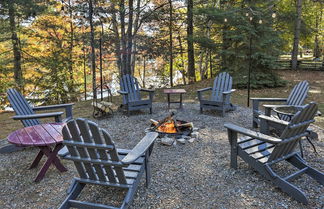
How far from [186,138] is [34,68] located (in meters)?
7.76

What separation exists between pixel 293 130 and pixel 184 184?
1.23 m

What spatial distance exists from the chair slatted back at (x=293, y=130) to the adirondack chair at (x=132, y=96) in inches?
128

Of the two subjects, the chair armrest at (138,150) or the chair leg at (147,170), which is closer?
the chair armrest at (138,150)

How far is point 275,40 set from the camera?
7.70 metres

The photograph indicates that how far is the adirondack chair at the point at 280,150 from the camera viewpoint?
7.22ft

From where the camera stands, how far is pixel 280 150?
2324 millimetres

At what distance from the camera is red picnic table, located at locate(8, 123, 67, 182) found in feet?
8.13

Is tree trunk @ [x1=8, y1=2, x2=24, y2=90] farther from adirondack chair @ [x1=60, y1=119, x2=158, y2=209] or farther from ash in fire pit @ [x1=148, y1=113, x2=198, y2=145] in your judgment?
adirondack chair @ [x1=60, y1=119, x2=158, y2=209]

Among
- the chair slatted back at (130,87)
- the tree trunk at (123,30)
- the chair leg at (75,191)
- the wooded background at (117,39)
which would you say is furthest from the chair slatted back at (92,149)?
the wooded background at (117,39)

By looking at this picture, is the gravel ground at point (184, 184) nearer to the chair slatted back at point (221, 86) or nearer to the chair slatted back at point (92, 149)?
the chair slatted back at point (92, 149)

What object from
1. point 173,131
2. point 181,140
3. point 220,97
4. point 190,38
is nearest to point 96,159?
point 181,140

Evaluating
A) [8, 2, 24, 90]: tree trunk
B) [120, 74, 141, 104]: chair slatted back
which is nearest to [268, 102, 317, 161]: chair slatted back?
[120, 74, 141, 104]: chair slatted back

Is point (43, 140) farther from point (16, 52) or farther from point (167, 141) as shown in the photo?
point (16, 52)

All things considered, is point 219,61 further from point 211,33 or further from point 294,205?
point 294,205
